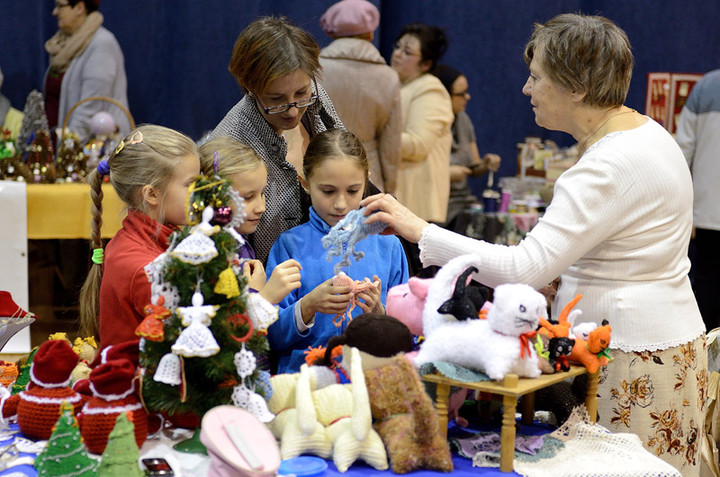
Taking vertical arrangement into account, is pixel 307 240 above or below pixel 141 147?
below

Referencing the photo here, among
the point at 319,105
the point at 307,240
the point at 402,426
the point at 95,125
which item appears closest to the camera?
the point at 402,426

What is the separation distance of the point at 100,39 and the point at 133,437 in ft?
14.6

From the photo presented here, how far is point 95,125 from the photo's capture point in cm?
451

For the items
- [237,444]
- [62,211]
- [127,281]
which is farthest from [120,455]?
[62,211]

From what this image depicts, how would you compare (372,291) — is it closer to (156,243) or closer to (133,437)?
(156,243)

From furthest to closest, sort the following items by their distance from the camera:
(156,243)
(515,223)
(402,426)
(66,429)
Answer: (515,223) → (156,243) → (402,426) → (66,429)

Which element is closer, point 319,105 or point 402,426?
point 402,426

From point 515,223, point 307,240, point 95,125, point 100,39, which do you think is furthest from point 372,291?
point 100,39

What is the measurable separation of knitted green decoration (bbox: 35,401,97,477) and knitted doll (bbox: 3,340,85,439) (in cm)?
19

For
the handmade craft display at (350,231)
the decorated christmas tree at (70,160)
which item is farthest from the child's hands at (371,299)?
the decorated christmas tree at (70,160)

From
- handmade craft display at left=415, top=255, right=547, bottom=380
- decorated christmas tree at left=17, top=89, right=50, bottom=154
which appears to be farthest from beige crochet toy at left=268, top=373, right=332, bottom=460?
decorated christmas tree at left=17, top=89, right=50, bottom=154

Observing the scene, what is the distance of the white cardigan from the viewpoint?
1724 millimetres

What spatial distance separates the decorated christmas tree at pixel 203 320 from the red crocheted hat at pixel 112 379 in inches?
1.4

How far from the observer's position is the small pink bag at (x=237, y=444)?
1.29m
